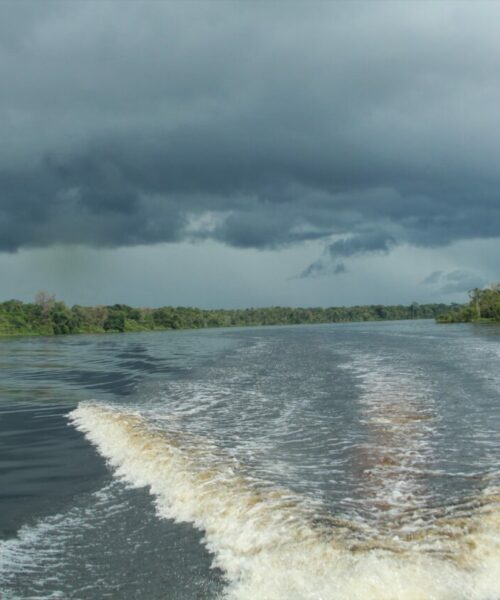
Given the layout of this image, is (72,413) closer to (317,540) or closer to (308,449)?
(308,449)

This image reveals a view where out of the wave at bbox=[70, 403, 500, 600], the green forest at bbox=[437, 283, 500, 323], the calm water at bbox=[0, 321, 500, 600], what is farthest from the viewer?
the green forest at bbox=[437, 283, 500, 323]

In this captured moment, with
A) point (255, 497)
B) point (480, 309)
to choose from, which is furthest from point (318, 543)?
point (480, 309)

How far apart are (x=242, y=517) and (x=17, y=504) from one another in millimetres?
4050

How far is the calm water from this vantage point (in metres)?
6.36

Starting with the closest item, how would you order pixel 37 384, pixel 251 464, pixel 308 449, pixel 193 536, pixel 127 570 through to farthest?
pixel 127 570 < pixel 193 536 < pixel 251 464 < pixel 308 449 < pixel 37 384

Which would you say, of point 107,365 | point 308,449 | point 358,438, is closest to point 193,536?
point 308,449

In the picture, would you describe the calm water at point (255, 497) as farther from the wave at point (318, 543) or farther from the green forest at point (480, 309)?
the green forest at point (480, 309)

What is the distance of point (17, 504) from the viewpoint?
9305 millimetres

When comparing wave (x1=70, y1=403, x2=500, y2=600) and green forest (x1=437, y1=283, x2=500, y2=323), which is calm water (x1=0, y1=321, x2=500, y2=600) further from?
green forest (x1=437, y1=283, x2=500, y2=323)

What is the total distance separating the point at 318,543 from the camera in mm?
7004

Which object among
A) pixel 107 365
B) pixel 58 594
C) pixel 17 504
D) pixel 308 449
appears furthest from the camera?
pixel 107 365

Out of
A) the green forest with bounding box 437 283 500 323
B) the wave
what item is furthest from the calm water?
the green forest with bounding box 437 283 500 323

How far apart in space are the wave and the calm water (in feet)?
0.08

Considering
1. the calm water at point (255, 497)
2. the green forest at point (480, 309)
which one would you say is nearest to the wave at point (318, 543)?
the calm water at point (255, 497)
